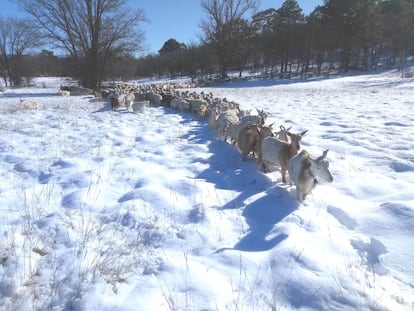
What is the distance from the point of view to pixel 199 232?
369 centimetres

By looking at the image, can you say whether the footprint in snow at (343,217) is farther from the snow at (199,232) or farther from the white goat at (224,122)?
the white goat at (224,122)

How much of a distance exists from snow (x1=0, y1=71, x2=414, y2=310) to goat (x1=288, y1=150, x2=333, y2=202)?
0.58 ft

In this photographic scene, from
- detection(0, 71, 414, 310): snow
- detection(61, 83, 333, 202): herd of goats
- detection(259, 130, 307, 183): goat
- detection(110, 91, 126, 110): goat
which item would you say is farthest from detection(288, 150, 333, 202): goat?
Result: detection(110, 91, 126, 110): goat

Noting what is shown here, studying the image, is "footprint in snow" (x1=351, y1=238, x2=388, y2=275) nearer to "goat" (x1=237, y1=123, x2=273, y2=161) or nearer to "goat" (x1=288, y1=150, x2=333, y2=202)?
"goat" (x1=288, y1=150, x2=333, y2=202)

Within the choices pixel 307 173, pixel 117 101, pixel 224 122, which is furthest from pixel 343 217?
pixel 117 101

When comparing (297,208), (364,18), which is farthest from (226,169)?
(364,18)

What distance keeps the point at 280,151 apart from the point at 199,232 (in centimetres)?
219

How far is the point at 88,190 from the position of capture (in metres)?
4.70

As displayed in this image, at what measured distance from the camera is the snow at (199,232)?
272 cm

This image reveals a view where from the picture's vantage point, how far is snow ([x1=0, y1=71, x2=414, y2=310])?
2723mm

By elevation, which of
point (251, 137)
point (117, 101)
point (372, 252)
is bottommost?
point (372, 252)

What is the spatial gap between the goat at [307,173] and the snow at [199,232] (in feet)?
0.58

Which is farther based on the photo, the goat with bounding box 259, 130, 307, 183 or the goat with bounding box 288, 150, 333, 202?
the goat with bounding box 259, 130, 307, 183

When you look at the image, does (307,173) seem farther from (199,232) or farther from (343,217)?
(199,232)
